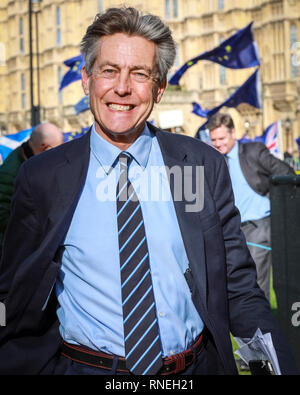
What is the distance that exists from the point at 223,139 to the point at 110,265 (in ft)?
12.4

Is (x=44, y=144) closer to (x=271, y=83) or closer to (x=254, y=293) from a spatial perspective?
(x=254, y=293)

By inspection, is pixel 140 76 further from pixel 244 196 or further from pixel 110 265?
pixel 244 196

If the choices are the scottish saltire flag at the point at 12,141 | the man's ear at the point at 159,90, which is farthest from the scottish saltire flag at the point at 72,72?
the man's ear at the point at 159,90

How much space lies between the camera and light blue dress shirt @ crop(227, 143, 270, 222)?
17.7ft

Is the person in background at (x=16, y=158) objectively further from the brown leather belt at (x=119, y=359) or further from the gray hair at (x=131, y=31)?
the brown leather belt at (x=119, y=359)

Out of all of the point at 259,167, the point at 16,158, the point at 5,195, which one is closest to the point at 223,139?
the point at 259,167

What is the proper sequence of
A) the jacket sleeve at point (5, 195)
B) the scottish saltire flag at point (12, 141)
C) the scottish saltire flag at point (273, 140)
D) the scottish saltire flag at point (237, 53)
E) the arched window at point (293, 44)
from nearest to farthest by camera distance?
1. the jacket sleeve at point (5, 195)
2. the scottish saltire flag at point (12, 141)
3. the scottish saltire flag at point (237, 53)
4. the scottish saltire flag at point (273, 140)
5. the arched window at point (293, 44)

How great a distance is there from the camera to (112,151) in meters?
1.98

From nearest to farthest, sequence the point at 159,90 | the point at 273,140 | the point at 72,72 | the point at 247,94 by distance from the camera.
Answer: the point at 159,90, the point at 247,94, the point at 273,140, the point at 72,72

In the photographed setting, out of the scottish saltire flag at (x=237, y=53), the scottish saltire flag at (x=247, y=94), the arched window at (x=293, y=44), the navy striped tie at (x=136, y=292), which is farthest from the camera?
the arched window at (x=293, y=44)

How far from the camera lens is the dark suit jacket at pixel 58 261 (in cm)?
187

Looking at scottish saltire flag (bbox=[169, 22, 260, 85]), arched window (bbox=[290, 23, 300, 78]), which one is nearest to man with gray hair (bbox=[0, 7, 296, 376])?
scottish saltire flag (bbox=[169, 22, 260, 85])

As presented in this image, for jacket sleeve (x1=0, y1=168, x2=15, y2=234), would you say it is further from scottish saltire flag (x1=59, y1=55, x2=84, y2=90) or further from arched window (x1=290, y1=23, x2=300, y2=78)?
arched window (x1=290, y1=23, x2=300, y2=78)

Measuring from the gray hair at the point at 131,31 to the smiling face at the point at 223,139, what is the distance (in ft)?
11.4
